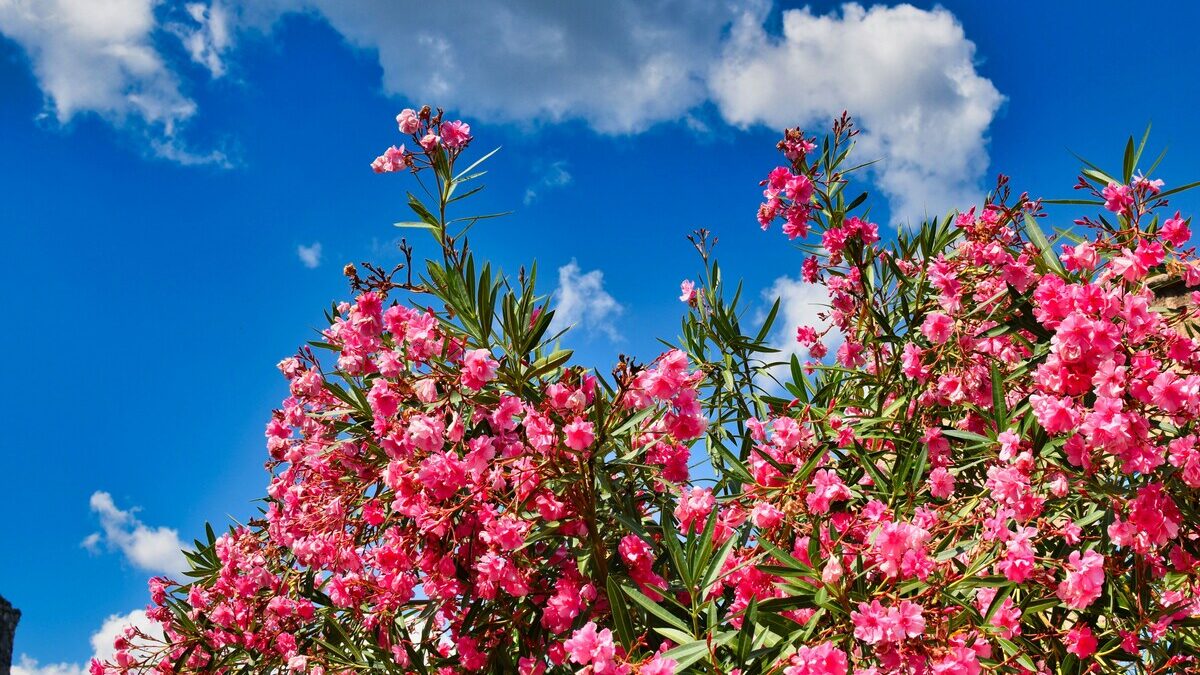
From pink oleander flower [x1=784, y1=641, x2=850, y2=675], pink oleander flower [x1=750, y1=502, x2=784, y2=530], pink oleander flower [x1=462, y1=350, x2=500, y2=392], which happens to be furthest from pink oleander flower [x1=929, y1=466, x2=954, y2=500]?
pink oleander flower [x1=462, y1=350, x2=500, y2=392]

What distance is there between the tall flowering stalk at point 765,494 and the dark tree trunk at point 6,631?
5.10 metres

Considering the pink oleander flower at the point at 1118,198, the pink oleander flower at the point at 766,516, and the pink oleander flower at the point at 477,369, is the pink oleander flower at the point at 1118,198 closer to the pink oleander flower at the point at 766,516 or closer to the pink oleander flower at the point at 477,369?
the pink oleander flower at the point at 766,516

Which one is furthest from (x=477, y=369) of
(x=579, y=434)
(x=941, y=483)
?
(x=941, y=483)

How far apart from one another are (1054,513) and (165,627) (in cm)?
309

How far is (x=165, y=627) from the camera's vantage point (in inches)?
136

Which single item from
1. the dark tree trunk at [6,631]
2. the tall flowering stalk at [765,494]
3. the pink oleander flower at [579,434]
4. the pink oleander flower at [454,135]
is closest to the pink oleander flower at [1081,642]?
the tall flowering stalk at [765,494]

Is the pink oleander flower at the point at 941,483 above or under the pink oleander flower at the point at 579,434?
under

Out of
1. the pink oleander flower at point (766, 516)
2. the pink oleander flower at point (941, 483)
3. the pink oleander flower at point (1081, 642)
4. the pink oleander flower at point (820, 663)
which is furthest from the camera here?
the pink oleander flower at point (941, 483)

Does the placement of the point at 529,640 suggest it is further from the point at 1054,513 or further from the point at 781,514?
the point at 1054,513

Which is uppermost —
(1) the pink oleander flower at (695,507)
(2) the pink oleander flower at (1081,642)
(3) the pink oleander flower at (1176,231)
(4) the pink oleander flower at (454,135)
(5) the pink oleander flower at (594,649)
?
(4) the pink oleander flower at (454,135)

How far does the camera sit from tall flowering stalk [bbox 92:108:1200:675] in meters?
2.00

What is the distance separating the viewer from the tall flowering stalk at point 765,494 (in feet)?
6.56

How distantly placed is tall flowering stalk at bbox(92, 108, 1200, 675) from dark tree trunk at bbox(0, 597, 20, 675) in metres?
5.10

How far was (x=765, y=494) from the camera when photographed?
2.42m
